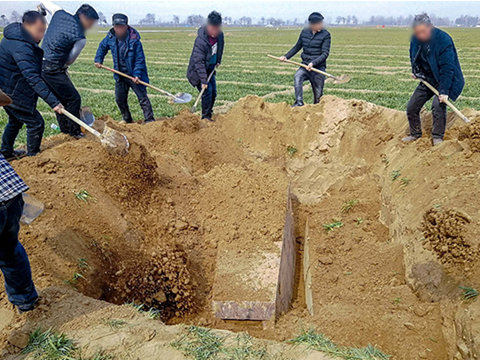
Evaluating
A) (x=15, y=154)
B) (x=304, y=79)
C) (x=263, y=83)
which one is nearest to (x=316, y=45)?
(x=304, y=79)

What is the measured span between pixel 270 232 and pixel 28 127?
12.5ft

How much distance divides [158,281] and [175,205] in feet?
4.57

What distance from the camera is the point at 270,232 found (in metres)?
4.58

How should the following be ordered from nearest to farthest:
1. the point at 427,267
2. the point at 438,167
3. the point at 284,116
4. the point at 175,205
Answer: the point at 427,267, the point at 438,167, the point at 175,205, the point at 284,116

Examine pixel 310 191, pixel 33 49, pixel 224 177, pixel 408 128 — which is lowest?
pixel 310 191

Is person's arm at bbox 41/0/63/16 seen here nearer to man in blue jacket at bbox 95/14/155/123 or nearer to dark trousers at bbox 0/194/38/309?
man in blue jacket at bbox 95/14/155/123

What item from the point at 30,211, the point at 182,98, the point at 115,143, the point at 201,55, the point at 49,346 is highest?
the point at 201,55

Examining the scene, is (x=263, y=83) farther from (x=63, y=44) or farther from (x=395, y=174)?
(x=395, y=174)

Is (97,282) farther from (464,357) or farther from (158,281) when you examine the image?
(464,357)

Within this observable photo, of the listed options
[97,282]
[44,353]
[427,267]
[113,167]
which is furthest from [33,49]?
[427,267]

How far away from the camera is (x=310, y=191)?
6.76 m

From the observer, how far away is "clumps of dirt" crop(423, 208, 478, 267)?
3367mm

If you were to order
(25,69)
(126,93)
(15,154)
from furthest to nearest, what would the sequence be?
(126,93)
(15,154)
(25,69)

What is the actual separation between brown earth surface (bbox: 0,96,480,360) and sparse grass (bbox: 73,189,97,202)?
0.06 ft
